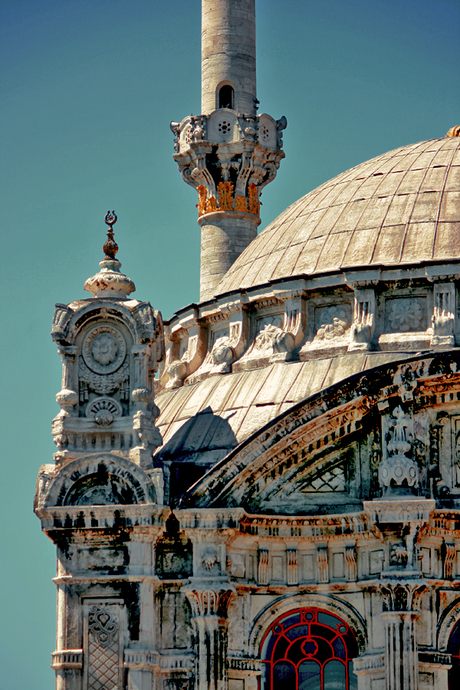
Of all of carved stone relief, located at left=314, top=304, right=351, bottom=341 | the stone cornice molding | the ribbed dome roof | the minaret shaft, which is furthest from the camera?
the minaret shaft

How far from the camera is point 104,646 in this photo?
34.2 m

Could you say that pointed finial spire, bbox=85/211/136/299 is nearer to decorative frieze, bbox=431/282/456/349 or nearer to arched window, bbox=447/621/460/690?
decorative frieze, bbox=431/282/456/349

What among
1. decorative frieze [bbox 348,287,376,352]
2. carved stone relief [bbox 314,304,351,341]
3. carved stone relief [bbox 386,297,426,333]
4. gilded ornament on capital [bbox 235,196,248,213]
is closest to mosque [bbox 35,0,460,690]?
carved stone relief [bbox 386,297,426,333]

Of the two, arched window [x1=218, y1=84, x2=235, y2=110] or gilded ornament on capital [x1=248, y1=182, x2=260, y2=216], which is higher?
arched window [x1=218, y1=84, x2=235, y2=110]

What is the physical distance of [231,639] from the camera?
3509cm

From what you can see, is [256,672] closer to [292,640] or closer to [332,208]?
[292,640]

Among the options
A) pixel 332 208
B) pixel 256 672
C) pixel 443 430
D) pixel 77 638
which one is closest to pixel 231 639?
pixel 256 672

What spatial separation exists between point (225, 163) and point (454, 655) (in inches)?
842

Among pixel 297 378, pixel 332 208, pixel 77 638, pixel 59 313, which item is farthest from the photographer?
pixel 332 208

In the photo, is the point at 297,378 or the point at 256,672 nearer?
the point at 256,672

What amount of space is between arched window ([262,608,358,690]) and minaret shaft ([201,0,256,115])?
21.7 meters

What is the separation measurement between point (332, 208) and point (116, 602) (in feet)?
44.7

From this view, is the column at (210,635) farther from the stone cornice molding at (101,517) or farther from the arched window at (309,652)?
the stone cornice molding at (101,517)

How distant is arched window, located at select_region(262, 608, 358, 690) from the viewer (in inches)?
1379
